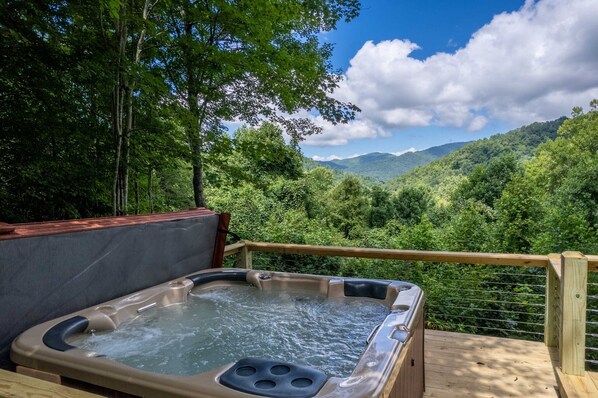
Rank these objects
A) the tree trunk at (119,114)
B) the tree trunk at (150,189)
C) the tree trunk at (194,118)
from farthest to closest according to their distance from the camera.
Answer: the tree trunk at (150,189) → the tree trunk at (194,118) → the tree trunk at (119,114)

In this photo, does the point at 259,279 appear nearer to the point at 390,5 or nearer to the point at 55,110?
the point at 55,110

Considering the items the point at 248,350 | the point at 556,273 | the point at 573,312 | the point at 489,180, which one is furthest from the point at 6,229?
the point at 489,180

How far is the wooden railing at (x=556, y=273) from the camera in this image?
190 centimetres

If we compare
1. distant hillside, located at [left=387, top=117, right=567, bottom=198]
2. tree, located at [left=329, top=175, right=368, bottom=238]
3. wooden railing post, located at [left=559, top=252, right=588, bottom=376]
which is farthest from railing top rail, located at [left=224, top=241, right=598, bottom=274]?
distant hillside, located at [left=387, top=117, right=567, bottom=198]

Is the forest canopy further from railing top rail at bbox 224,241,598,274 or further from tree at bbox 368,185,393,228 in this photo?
tree at bbox 368,185,393,228

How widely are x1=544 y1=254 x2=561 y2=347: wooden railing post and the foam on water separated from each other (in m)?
1.23

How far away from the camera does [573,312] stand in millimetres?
1912

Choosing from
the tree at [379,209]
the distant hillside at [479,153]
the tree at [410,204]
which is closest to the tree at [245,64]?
the tree at [379,209]

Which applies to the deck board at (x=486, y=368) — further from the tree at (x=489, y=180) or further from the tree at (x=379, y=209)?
the tree at (x=489, y=180)

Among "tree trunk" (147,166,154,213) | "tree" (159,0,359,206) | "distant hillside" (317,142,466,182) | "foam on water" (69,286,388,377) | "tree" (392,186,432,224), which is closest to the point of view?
"foam on water" (69,286,388,377)

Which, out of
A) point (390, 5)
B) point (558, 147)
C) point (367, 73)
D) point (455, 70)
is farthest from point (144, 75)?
point (558, 147)

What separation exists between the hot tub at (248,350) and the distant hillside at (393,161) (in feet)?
71.1

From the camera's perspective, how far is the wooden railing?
6.23 feet

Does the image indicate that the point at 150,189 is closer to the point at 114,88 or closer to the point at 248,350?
the point at 114,88
